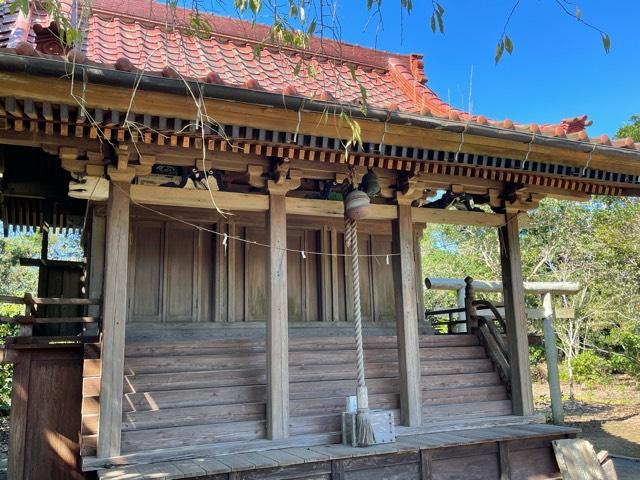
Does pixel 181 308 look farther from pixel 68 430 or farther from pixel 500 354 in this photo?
pixel 500 354

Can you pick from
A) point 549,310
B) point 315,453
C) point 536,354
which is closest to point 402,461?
point 315,453

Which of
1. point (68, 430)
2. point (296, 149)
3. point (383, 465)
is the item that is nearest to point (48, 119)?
point (296, 149)

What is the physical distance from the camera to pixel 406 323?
570 cm

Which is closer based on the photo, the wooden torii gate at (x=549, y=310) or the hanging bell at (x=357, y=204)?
the hanging bell at (x=357, y=204)

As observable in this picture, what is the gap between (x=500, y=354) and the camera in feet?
21.9

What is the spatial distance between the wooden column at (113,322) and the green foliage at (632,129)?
53.8ft

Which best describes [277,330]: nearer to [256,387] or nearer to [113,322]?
[256,387]

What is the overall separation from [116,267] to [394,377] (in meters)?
3.31

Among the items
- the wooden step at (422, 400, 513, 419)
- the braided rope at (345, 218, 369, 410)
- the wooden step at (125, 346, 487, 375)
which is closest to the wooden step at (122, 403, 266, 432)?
the wooden step at (125, 346, 487, 375)

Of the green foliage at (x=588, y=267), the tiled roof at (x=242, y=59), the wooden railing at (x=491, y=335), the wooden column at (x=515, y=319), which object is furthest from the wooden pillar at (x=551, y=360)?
the tiled roof at (x=242, y=59)

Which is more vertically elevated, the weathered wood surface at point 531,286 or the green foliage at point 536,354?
the weathered wood surface at point 531,286

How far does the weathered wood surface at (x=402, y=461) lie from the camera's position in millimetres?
4207

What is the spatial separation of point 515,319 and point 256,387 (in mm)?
3252

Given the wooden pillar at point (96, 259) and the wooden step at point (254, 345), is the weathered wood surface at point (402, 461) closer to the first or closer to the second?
the wooden step at point (254, 345)
